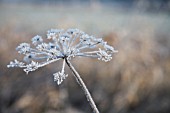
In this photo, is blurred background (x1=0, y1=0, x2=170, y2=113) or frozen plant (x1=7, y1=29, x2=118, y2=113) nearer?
frozen plant (x1=7, y1=29, x2=118, y2=113)

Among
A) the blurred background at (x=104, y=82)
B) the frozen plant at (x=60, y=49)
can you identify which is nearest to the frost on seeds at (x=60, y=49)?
the frozen plant at (x=60, y=49)

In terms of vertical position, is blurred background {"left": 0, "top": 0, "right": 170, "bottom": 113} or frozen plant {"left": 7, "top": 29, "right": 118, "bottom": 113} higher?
frozen plant {"left": 7, "top": 29, "right": 118, "bottom": 113}

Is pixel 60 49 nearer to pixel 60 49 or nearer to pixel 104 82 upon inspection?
pixel 60 49

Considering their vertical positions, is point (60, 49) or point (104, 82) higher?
point (60, 49)

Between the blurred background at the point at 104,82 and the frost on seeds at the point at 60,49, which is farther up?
the frost on seeds at the point at 60,49

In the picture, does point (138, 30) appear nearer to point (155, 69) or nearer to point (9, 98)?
point (155, 69)

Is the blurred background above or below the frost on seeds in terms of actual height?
below

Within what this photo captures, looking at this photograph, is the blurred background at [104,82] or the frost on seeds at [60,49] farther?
the blurred background at [104,82]

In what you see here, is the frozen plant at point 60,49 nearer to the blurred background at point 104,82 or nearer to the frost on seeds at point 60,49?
the frost on seeds at point 60,49

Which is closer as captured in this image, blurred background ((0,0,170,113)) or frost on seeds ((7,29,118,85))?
frost on seeds ((7,29,118,85))

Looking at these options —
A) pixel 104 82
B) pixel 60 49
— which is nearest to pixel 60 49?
pixel 60 49

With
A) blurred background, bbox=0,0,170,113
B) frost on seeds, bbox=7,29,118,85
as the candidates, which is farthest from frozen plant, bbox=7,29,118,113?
blurred background, bbox=0,0,170,113

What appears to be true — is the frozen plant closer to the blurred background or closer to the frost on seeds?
the frost on seeds
